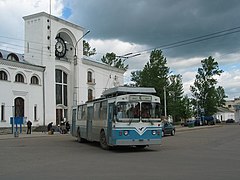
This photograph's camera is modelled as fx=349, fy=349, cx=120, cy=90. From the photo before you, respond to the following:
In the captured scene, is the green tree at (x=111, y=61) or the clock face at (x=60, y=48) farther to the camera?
the green tree at (x=111, y=61)

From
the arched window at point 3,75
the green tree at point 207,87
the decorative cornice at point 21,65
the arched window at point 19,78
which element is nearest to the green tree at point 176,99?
the green tree at point 207,87

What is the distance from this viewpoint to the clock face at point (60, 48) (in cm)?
5603

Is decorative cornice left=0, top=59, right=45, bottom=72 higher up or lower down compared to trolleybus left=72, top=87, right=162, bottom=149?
higher up

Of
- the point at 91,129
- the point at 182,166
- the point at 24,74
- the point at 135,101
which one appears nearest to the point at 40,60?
the point at 24,74

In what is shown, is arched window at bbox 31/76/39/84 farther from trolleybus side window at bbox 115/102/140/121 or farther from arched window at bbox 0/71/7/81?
trolleybus side window at bbox 115/102/140/121

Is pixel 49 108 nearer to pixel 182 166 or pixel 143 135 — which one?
pixel 143 135

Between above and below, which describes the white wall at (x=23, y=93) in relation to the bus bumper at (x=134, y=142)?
above

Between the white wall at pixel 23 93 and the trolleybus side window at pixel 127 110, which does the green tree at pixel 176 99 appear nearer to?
the white wall at pixel 23 93

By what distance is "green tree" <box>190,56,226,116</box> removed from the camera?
86438 mm

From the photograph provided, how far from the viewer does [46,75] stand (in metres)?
51.0

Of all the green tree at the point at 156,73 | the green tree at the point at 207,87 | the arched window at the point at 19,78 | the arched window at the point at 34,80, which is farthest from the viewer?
the green tree at the point at 207,87

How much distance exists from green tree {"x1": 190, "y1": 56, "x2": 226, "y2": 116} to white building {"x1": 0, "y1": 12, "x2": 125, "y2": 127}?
104 feet

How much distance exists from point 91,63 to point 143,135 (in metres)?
44.6

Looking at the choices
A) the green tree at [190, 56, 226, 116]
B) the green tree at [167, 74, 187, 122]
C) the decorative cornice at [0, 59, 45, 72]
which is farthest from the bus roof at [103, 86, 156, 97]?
the green tree at [190, 56, 226, 116]
